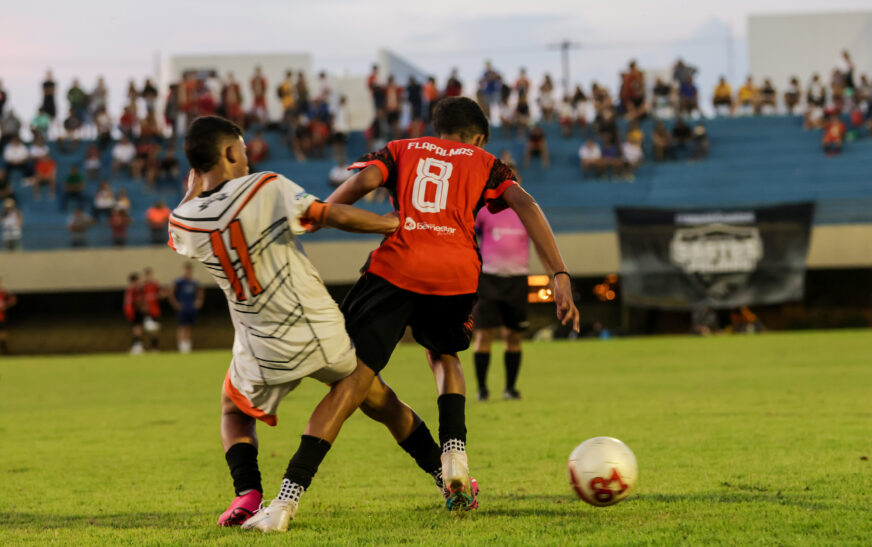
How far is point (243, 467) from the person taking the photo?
499cm

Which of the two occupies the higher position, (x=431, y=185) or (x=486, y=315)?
(x=431, y=185)

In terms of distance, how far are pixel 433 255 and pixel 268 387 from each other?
3.21 feet

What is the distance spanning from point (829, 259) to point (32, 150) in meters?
Result: 22.6

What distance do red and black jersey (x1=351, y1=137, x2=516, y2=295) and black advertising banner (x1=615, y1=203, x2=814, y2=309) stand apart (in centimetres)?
2191

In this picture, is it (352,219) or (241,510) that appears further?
(241,510)

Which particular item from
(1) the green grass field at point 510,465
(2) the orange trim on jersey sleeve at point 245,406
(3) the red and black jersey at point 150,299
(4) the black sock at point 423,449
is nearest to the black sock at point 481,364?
(1) the green grass field at point 510,465

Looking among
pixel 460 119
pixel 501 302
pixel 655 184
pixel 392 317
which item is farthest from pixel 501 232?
pixel 655 184

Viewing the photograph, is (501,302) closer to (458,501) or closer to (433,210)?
(433,210)

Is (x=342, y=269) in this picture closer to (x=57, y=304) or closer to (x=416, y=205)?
(x=57, y=304)

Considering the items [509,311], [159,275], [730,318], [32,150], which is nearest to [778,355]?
[509,311]

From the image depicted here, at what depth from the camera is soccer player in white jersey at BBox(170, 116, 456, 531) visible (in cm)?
459

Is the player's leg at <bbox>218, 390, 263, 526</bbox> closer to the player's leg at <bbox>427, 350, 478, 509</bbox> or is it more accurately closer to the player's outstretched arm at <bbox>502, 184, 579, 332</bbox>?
the player's leg at <bbox>427, 350, 478, 509</bbox>

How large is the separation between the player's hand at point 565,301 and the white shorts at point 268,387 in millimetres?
966

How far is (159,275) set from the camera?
93.5 feet
